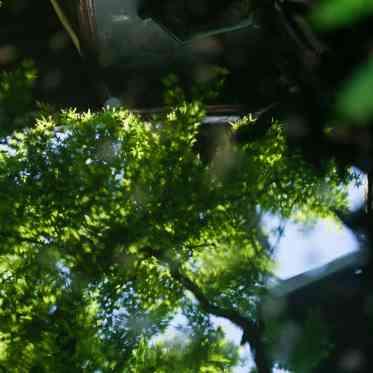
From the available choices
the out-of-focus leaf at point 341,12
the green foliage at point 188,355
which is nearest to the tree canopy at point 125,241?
the green foliage at point 188,355

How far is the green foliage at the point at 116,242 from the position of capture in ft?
39.7

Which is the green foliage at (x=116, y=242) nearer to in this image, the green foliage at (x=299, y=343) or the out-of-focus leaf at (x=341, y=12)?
the green foliage at (x=299, y=343)

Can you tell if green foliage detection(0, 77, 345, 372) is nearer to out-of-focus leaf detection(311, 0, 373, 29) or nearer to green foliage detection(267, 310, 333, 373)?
green foliage detection(267, 310, 333, 373)

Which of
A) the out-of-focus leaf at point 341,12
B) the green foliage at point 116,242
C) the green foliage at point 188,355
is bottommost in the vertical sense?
the out-of-focus leaf at point 341,12

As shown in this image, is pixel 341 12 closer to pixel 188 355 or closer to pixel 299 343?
pixel 188 355

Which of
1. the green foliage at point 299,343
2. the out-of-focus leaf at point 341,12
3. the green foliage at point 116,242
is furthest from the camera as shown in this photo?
the green foliage at point 299,343

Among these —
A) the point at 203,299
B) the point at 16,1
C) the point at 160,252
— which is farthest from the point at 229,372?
the point at 16,1

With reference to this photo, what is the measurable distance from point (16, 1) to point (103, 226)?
6637 mm

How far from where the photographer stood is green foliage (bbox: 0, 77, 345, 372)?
12.1 metres

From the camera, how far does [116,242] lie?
1226 cm

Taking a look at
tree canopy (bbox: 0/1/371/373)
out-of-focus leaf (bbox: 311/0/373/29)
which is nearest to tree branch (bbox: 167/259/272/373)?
tree canopy (bbox: 0/1/371/373)

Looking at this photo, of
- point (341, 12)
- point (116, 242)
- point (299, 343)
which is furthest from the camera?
point (299, 343)

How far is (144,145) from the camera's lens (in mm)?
12867

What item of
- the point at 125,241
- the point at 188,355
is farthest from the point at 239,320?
the point at 125,241
